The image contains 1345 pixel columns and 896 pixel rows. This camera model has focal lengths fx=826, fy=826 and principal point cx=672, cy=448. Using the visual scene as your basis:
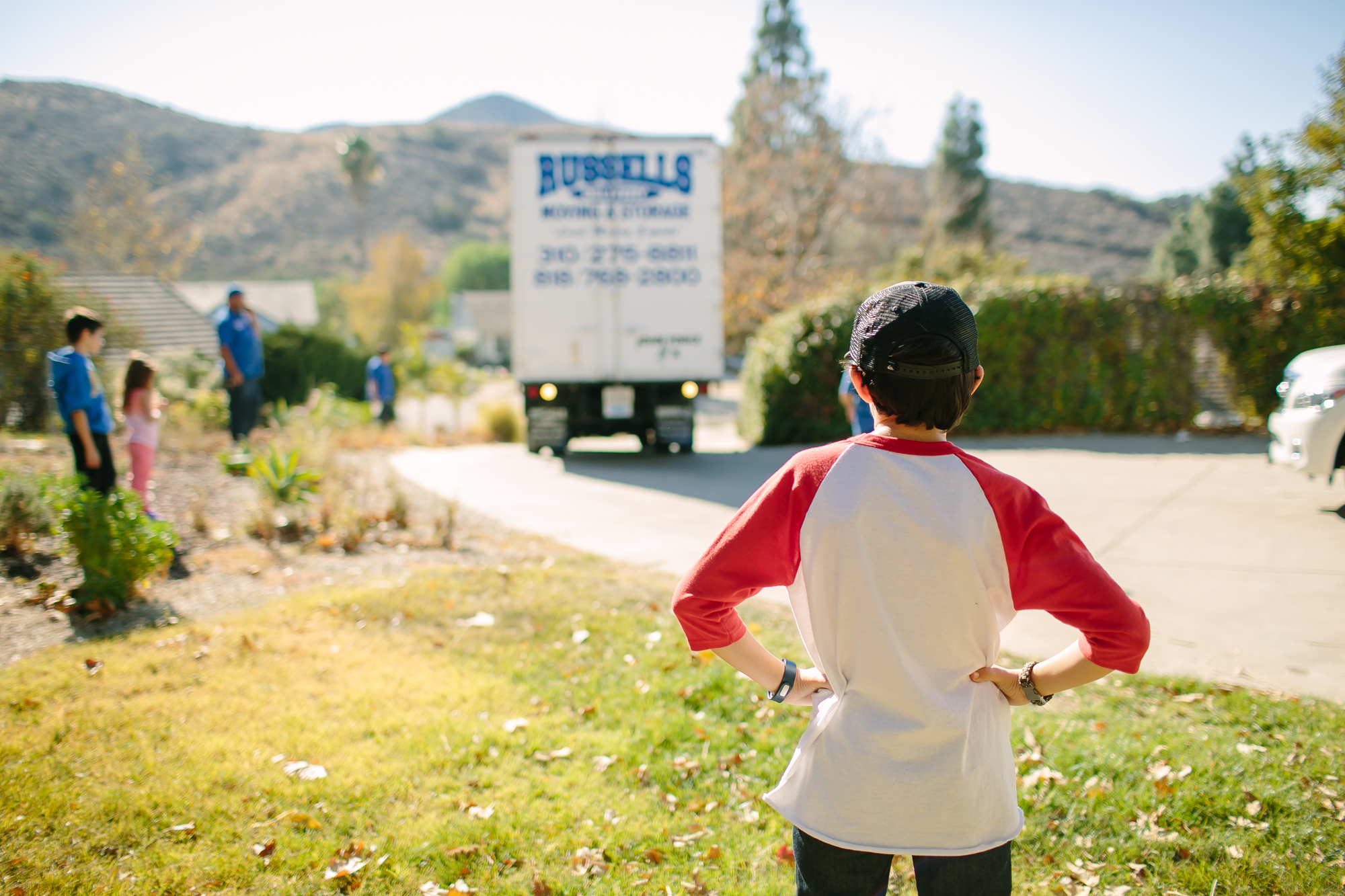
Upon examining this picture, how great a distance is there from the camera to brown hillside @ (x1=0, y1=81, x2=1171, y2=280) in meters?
91.7

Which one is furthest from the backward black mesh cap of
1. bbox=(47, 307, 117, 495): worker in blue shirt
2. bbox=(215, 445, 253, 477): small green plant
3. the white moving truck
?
the white moving truck

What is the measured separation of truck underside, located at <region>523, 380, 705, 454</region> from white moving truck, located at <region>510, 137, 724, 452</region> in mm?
135

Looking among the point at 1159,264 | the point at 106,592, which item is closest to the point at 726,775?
the point at 106,592

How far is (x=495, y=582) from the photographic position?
5660 mm

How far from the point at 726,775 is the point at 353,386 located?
24.3 meters

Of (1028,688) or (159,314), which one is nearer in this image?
(1028,688)

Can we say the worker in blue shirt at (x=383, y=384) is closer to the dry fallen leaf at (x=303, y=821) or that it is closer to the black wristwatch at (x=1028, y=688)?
the dry fallen leaf at (x=303, y=821)

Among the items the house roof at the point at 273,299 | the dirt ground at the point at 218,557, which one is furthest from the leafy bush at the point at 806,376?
the house roof at the point at 273,299

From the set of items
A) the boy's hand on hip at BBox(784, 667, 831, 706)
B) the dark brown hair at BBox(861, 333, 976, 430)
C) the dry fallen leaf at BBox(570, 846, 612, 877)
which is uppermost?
the dark brown hair at BBox(861, 333, 976, 430)

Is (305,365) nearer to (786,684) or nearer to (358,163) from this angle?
(786,684)

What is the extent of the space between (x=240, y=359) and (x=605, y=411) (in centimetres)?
477

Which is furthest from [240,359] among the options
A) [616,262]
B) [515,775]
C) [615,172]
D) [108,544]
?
[515,775]

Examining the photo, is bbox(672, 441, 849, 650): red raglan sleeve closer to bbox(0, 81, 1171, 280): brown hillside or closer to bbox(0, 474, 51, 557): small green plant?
bbox(0, 474, 51, 557): small green plant

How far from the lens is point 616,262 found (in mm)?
11727
